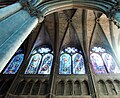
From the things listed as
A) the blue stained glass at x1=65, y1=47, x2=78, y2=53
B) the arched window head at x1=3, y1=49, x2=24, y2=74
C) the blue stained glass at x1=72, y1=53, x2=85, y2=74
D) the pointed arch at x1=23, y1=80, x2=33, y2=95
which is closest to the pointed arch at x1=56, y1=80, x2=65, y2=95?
the blue stained glass at x1=72, y1=53, x2=85, y2=74

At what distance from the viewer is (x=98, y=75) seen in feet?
34.0

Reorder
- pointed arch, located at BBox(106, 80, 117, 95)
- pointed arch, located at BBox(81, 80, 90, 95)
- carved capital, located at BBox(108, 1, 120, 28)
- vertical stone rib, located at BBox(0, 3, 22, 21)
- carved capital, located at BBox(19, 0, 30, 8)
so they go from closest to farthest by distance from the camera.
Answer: vertical stone rib, located at BBox(0, 3, 22, 21), carved capital, located at BBox(108, 1, 120, 28), carved capital, located at BBox(19, 0, 30, 8), pointed arch, located at BBox(106, 80, 117, 95), pointed arch, located at BBox(81, 80, 90, 95)

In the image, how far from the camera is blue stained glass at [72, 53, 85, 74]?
1091 cm

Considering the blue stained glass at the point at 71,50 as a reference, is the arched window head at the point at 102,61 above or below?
below

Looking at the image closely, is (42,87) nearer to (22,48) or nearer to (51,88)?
(51,88)

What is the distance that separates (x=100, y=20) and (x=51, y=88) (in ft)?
24.2

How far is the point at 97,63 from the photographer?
1180cm

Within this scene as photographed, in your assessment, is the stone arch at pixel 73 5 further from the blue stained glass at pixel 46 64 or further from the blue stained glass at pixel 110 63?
the blue stained glass at pixel 110 63

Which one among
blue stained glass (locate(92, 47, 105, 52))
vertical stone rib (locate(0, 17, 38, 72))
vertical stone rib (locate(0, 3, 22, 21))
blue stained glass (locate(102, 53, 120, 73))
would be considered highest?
blue stained glass (locate(92, 47, 105, 52))

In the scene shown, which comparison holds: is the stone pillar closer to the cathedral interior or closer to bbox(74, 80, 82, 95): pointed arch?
the cathedral interior

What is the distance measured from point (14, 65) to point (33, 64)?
1339mm

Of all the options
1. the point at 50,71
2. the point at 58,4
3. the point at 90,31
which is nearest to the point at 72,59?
Result: the point at 50,71

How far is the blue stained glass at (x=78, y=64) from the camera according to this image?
10906mm

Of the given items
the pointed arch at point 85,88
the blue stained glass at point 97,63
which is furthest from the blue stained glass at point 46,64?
the blue stained glass at point 97,63
